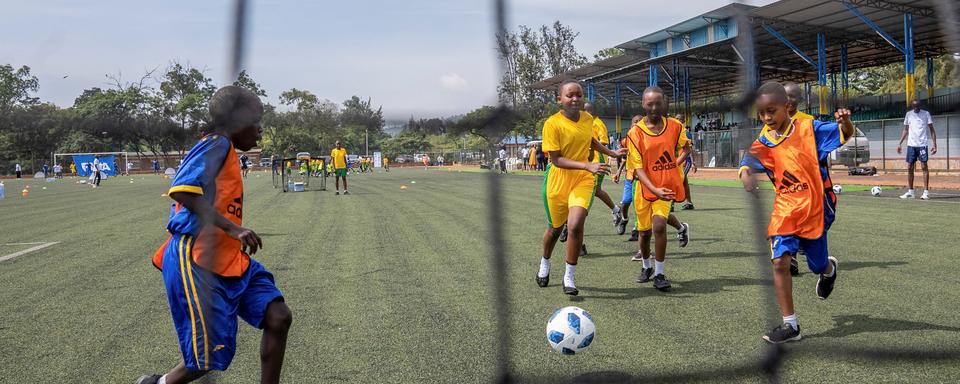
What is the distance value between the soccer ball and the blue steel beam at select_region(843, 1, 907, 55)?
9.07ft

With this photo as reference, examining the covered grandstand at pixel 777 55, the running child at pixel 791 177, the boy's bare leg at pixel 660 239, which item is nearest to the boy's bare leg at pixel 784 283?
the running child at pixel 791 177

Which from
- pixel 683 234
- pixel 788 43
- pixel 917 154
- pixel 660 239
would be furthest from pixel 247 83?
pixel 917 154

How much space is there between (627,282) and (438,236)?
360 centimetres

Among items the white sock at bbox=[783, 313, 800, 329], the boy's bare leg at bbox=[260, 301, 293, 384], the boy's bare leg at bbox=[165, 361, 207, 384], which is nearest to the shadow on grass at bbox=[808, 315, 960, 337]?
the white sock at bbox=[783, 313, 800, 329]

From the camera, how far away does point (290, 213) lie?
12188 millimetres

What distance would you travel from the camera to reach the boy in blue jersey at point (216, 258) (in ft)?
8.34

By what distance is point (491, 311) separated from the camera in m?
4.33

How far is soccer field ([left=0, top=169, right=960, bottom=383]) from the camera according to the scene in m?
3.22

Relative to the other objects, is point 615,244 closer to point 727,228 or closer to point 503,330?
point 727,228

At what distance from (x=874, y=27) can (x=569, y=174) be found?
7.48 feet

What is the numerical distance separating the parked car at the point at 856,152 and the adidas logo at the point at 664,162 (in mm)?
12683

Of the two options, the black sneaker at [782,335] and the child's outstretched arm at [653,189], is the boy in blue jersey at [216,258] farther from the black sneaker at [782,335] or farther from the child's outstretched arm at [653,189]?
the child's outstretched arm at [653,189]

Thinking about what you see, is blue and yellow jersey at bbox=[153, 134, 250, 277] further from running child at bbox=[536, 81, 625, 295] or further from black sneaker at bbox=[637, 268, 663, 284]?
black sneaker at bbox=[637, 268, 663, 284]

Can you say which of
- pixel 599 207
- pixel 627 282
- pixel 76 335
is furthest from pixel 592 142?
pixel 599 207
